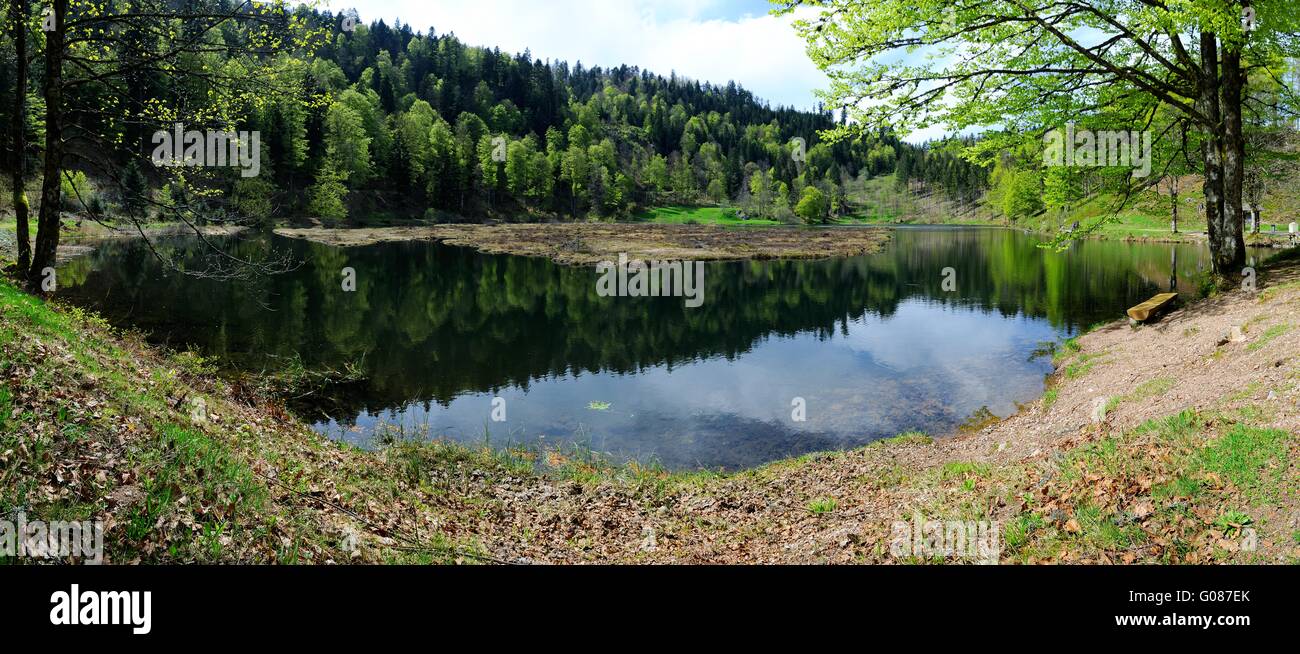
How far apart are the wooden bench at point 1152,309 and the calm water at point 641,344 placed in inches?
132

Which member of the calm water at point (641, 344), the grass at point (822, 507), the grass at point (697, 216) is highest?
the grass at point (697, 216)

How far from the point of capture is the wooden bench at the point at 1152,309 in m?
20.6

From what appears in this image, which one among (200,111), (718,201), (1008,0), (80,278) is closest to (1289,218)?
(1008,0)

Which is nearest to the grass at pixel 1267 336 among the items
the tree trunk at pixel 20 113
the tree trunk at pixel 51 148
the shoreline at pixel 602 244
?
the tree trunk at pixel 51 148

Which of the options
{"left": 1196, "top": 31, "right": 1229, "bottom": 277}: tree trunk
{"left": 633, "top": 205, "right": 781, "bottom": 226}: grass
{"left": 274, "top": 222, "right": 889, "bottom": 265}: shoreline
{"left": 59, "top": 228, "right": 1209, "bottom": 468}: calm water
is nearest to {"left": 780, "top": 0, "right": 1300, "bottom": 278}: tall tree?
{"left": 1196, "top": 31, "right": 1229, "bottom": 277}: tree trunk

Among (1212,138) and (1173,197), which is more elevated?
(1212,138)

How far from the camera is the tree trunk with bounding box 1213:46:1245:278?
1773 centimetres

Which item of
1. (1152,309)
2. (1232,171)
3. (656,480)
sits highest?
(1232,171)

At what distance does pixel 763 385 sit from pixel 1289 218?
2834 inches

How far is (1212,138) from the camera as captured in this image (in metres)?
18.9

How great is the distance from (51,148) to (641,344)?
19.7m

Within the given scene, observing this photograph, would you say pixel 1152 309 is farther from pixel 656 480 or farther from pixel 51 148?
pixel 51 148

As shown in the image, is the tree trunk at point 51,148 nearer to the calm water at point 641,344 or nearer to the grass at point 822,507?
the calm water at point 641,344

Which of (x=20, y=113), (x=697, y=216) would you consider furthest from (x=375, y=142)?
(x=20, y=113)
